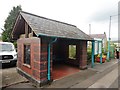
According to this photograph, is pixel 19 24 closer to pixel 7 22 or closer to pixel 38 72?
pixel 38 72

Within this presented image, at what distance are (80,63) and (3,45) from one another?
25.1 ft

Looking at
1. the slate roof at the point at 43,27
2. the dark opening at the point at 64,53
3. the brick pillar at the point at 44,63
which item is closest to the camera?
the brick pillar at the point at 44,63

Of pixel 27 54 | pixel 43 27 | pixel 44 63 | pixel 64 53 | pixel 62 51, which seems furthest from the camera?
pixel 62 51

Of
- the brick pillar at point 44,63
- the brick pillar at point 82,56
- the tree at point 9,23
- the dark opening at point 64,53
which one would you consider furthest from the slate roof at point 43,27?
A: the tree at point 9,23

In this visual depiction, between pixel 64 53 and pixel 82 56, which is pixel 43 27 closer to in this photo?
pixel 82 56

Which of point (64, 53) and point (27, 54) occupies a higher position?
point (27, 54)

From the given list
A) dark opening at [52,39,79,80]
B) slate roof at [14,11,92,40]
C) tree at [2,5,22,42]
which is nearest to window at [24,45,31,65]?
slate roof at [14,11,92,40]

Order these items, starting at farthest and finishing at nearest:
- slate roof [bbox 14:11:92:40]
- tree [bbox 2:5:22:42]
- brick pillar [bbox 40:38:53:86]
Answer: tree [bbox 2:5:22:42] < slate roof [bbox 14:11:92:40] < brick pillar [bbox 40:38:53:86]

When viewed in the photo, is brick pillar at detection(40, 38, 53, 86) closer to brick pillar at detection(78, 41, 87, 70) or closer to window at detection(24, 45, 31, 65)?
window at detection(24, 45, 31, 65)

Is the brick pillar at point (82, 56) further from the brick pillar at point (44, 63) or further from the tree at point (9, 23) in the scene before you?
the tree at point (9, 23)

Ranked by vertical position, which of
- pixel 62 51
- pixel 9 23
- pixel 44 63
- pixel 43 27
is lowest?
pixel 44 63

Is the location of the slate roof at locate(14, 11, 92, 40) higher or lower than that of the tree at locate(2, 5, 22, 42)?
lower

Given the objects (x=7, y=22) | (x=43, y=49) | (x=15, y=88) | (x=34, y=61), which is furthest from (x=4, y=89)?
(x=7, y=22)

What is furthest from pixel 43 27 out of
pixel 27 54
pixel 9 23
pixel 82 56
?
pixel 9 23
